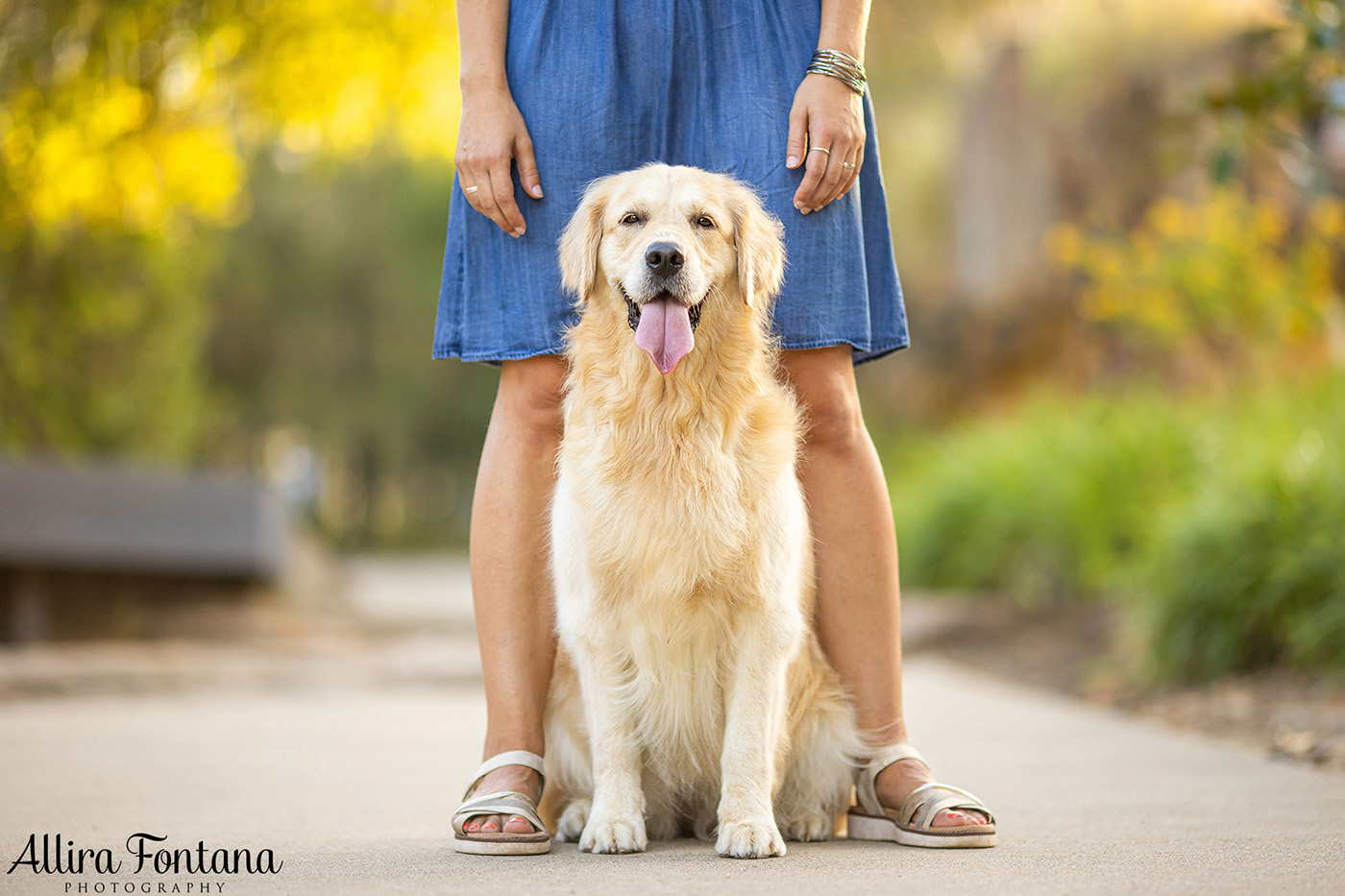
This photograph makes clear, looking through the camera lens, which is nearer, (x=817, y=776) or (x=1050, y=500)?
(x=817, y=776)

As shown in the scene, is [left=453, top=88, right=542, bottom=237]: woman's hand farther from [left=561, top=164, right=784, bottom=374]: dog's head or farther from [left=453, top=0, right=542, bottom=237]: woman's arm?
[left=561, top=164, right=784, bottom=374]: dog's head

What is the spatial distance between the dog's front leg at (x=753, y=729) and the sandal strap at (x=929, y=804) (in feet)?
0.89

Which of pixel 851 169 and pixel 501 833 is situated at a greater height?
pixel 851 169

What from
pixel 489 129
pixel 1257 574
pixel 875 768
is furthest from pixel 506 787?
pixel 1257 574

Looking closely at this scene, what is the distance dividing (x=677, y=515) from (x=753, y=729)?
1.36 ft

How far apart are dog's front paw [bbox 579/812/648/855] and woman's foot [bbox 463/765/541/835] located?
4.4 inches

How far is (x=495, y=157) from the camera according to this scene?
238cm

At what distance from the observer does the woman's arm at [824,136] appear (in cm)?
236

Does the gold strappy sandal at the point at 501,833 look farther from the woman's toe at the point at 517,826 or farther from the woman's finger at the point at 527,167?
the woman's finger at the point at 527,167

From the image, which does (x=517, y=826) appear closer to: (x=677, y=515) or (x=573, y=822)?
(x=573, y=822)

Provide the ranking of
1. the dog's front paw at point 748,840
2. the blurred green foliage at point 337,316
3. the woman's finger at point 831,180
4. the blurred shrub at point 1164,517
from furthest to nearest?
the blurred green foliage at point 337,316, the blurred shrub at point 1164,517, the woman's finger at point 831,180, the dog's front paw at point 748,840

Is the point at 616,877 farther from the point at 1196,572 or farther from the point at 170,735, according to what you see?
the point at 1196,572

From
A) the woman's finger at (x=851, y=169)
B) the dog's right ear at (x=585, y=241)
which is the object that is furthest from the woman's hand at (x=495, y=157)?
the woman's finger at (x=851, y=169)

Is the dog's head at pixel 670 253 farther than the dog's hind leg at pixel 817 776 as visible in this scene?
No
